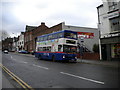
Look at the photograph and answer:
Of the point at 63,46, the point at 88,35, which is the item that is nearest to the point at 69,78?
the point at 63,46

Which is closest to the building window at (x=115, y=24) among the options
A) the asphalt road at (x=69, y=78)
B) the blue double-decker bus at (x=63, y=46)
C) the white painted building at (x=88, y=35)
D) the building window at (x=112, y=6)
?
the building window at (x=112, y=6)

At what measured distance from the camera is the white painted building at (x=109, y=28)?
64.6 ft

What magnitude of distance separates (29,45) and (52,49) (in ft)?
139

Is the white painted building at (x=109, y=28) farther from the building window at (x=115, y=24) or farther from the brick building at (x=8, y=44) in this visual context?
the brick building at (x=8, y=44)

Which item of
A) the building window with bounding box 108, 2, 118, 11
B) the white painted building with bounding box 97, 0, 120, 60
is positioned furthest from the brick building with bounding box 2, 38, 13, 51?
the building window with bounding box 108, 2, 118, 11

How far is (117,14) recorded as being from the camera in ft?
64.1

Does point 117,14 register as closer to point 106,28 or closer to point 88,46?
point 106,28

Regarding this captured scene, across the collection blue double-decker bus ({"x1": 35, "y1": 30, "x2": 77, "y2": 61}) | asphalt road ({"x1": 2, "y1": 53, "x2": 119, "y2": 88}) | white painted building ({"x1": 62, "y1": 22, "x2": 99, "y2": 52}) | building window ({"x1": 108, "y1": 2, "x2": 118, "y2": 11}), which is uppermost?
building window ({"x1": 108, "y1": 2, "x2": 118, "y2": 11})

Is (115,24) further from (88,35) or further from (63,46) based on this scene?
(88,35)

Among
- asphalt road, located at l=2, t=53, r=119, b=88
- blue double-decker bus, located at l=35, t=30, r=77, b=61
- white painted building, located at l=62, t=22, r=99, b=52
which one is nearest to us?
asphalt road, located at l=2, t=53, r=119, b=88

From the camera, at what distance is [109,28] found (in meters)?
21.0

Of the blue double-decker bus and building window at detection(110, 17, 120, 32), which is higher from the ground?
building window at detection(110, 17, 120, 32)

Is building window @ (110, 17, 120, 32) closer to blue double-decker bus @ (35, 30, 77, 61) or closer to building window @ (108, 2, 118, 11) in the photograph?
building window @ (108, 2, 118, 11)

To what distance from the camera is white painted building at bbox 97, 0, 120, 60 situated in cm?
1970
